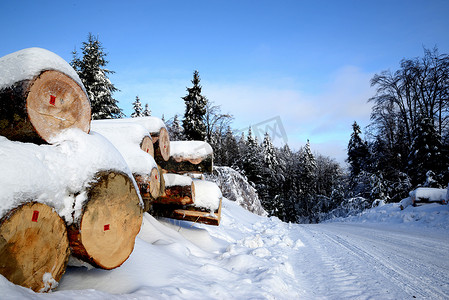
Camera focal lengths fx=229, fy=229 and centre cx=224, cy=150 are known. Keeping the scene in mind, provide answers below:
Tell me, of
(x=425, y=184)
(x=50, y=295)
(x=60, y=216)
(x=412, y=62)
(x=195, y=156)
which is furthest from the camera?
(x=412, y=62)

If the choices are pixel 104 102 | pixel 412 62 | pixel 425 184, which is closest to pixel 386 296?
pixel 425 184

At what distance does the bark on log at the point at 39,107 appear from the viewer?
1.74 meters

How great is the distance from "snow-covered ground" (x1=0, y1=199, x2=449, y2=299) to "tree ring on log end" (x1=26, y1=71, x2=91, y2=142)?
1.12 metres

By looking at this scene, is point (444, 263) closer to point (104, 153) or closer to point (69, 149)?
point (104, 153)

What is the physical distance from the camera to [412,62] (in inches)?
697

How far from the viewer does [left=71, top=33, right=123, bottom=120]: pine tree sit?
586 inches

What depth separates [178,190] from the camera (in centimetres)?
444

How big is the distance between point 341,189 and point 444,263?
25085mm

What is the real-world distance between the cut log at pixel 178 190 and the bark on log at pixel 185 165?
2.60 feet

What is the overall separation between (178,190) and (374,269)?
3.65 meters

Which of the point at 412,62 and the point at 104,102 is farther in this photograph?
the point at 412,62

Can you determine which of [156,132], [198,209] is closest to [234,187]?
[198,209]

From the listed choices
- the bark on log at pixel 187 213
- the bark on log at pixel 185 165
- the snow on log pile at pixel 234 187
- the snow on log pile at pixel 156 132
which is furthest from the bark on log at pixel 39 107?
the snow on log pile at pixel 234 187

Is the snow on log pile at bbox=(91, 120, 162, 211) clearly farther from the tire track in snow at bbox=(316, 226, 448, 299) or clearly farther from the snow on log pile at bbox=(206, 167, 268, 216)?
the snow on log pile at bbox=(206, 167, 268, 216)
